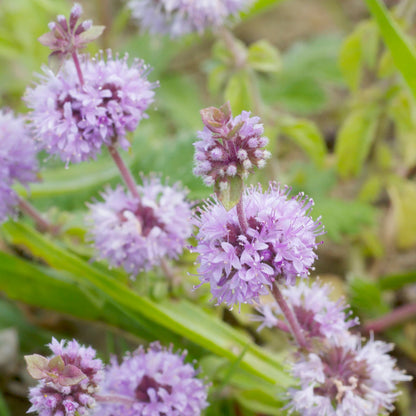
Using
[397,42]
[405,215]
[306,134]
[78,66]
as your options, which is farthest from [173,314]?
[405,215]

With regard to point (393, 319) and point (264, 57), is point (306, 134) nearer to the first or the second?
point (264, 57)

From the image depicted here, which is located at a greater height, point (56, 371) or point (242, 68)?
point (242, 68)

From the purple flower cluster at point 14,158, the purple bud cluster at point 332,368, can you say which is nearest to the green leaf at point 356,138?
the purple bud cluster at point 332,368

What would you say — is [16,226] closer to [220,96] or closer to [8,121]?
[8,121]

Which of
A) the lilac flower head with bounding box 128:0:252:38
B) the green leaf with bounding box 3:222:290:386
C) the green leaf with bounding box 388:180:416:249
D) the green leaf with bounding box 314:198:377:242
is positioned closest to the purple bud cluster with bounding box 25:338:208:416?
the green leaf with bounding box 3:222:290:386

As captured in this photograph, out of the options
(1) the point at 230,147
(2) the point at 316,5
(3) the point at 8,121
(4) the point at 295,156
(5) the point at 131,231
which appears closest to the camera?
(1) the point at 230,147

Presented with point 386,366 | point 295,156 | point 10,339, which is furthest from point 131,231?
point 295,156

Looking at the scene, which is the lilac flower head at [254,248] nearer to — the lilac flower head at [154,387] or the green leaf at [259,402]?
the lilac flower head at [154,387]
